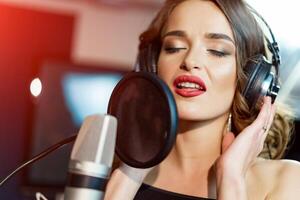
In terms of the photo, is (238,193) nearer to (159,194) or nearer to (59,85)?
(159,194)

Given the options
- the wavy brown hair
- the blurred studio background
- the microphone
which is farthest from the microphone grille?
the blurred studio background

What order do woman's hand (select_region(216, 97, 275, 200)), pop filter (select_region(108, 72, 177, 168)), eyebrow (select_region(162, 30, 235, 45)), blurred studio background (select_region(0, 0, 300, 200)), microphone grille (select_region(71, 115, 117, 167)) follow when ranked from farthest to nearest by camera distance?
blurred studio background (select_region(0, 0, 300, 200)) → eyebrow (select_region(162, 30, 235, 45)) → woman's hand (select_region(216, 97, 275, 200)) → pop filter (select_region(108, 72, 177, 168)) → microphone grille (select_region(71, 115, 117, 167))

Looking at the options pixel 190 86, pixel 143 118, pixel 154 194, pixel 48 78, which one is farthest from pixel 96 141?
pixel 48 78

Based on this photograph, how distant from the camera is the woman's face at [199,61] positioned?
4.02 feet

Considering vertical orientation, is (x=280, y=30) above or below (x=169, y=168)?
above

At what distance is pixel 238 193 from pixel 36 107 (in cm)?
166

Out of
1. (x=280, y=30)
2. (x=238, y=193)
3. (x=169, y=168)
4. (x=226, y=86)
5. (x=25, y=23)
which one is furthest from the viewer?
(x=25, y=23)

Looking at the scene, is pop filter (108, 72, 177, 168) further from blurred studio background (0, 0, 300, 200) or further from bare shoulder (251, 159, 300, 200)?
blurred studio background (0, 0, 300, 200)

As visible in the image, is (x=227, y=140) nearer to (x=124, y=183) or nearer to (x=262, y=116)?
(x=262, y=116)

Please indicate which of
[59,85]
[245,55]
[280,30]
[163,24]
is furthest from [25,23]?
[245,55]

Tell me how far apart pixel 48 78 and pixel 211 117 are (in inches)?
61.4

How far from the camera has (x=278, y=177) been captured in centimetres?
128

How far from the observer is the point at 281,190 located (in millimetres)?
1253

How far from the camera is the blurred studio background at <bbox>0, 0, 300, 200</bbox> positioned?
263 centimetres
